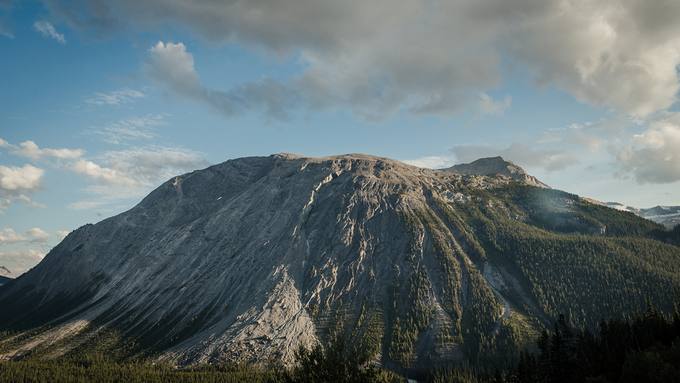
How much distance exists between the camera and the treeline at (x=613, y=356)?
278ft

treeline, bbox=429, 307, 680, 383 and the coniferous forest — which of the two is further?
treeline, bbox=429, 307, 680, 383

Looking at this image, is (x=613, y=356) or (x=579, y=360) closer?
(x=579, y=360)

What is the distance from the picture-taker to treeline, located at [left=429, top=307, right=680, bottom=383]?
8469cm

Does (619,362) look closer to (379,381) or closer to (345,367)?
(379,381)

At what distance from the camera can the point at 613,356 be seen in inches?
4550

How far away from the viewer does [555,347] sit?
333ft

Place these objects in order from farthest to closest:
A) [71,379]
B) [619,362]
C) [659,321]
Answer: [71,379], [659,321], [619,362]

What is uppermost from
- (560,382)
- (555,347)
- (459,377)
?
(555,347)

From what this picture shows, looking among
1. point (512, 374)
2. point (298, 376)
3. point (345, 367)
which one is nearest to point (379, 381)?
point (345, 367)

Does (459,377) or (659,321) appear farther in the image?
(459,377)

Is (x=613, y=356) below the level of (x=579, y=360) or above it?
below

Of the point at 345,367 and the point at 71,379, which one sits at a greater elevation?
the point at 345,367

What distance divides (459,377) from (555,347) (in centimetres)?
8716

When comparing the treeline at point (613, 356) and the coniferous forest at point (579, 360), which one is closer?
the coniferous forest at point (579, 360)
